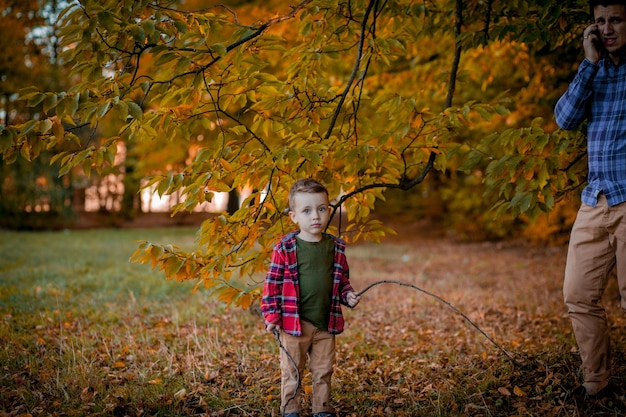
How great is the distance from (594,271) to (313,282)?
1.54 metres

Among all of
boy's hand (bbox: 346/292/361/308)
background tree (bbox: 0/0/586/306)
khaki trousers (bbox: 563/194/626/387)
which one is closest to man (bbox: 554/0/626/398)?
khaki trousers (bbox: 563/194/626/387)

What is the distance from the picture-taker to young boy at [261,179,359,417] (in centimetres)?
284

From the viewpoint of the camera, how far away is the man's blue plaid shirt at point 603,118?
2.71 m

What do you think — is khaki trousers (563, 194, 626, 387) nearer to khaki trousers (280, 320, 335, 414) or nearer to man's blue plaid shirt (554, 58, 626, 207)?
man's blue plaid shirt (554, 58, 626, 207)

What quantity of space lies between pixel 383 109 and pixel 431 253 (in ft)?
31.3

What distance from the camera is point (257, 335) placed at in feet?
16.4

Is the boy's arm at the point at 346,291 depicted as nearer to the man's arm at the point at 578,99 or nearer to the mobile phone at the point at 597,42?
the man's arm at the point at 578,99

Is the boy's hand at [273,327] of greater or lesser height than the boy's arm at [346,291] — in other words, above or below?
below

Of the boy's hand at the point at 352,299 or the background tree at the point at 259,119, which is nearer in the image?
the background tree at the point at 259,119

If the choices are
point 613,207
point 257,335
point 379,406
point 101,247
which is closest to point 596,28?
point 613,207

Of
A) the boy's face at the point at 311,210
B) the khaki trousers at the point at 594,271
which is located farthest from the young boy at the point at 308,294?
the khaki trousers at the point at 594,271

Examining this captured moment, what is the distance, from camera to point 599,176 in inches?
110

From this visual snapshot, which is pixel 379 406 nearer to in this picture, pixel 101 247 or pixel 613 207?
pixel 613 207

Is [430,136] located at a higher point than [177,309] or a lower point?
higher
